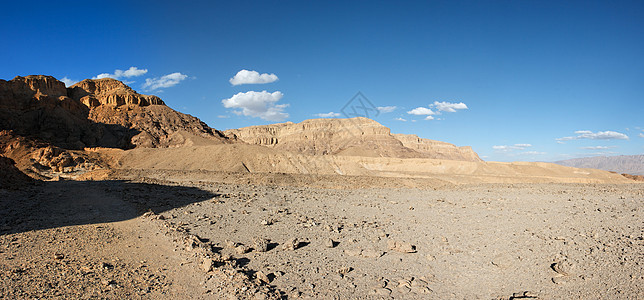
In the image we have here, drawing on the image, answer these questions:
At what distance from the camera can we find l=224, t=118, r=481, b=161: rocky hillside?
93.5 m

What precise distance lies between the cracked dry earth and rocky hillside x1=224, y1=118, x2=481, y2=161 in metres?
70.4

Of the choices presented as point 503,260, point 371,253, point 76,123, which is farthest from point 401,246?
point 76,123

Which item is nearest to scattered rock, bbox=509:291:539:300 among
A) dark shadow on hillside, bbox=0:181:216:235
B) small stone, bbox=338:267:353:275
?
small stone, bbox=338:267:353:275

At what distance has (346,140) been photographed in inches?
3991

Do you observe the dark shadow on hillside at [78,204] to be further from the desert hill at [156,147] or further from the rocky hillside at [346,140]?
the rocky hillside at [346,140]

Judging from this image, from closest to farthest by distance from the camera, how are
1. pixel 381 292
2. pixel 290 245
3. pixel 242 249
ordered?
pixel 381 292
pixel 242 249
pixel 290 245

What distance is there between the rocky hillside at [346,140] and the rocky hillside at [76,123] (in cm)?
2320

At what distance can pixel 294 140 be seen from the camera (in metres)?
108

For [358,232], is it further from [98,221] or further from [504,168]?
[504,168]

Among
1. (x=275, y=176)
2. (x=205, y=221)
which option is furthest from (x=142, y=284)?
(x=275, y=176)

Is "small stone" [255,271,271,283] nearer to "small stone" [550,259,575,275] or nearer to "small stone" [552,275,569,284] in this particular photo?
"small stone" [552,275,569,284]

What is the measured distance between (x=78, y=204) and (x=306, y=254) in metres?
9.69

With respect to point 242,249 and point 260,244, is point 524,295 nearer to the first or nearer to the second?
point 260,244

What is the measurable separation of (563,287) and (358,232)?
15.8ft
